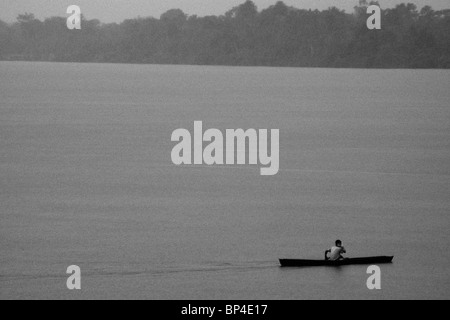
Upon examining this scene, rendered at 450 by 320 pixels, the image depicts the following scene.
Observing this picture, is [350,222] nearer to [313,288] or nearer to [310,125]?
[313,288]

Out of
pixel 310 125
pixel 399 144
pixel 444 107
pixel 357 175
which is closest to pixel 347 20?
pixel 444 107

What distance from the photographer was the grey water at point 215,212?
27.7 metres

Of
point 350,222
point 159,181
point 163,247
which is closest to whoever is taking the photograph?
point 163,247

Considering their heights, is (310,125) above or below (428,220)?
above

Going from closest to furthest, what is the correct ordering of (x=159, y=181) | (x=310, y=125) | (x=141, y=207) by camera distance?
(x=141, y=207) → (x=159, y=181) → (x=310, y=125)

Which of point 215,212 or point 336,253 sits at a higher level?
point 215,212

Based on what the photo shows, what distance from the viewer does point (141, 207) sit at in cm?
3897

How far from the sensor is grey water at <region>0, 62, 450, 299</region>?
90.7ft

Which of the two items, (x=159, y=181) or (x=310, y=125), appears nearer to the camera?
(x=159, y=181)

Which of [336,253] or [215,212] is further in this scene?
[215,212]

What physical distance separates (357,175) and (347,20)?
150787 mm

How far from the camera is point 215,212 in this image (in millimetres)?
38500

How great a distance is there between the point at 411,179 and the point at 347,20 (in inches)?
5980

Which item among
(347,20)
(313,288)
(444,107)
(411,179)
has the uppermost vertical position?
(347,20)
